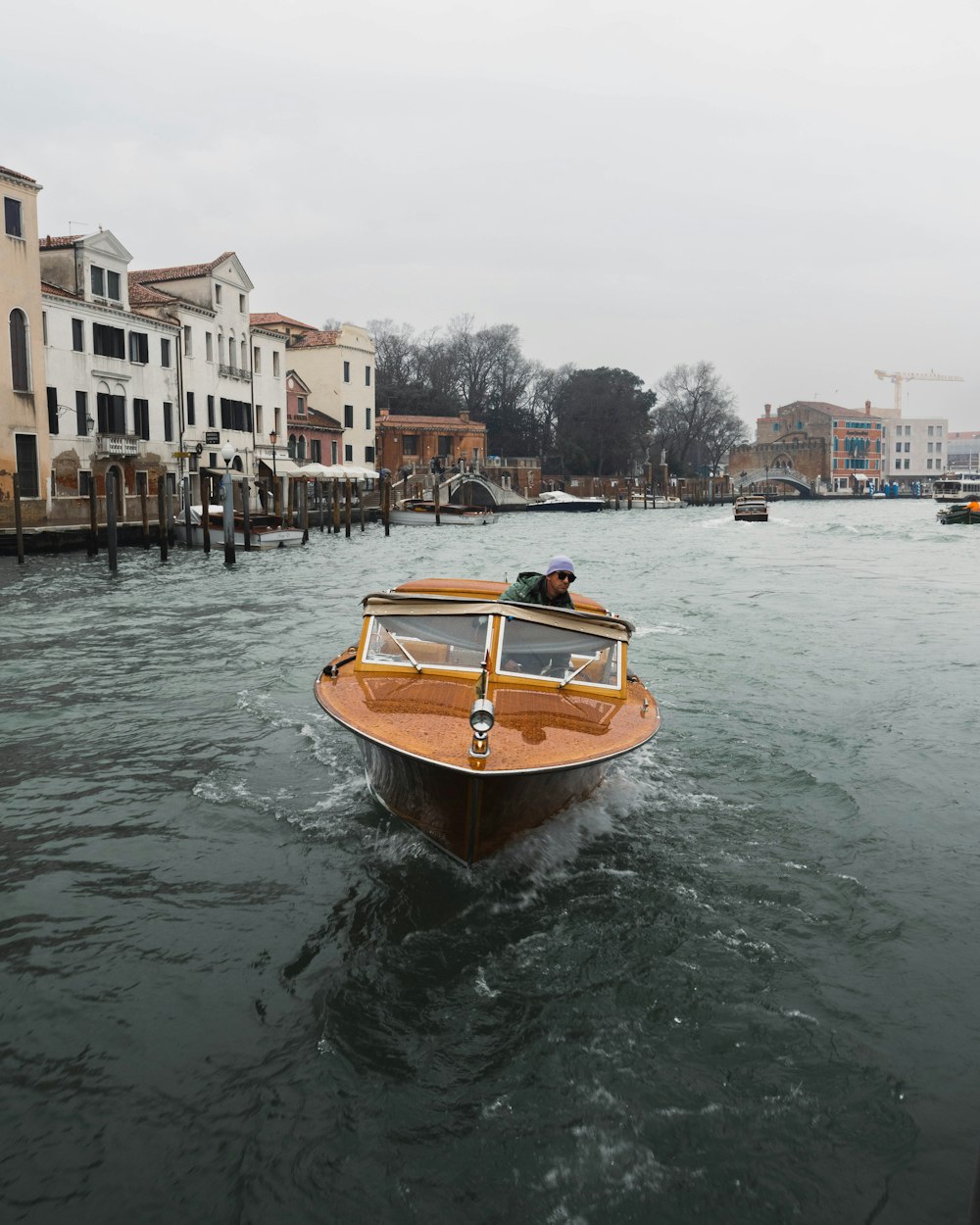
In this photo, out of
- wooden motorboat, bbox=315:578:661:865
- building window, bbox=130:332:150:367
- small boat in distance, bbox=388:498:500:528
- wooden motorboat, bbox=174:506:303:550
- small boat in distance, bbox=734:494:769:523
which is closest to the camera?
wooden motorboat, bbox=315:578:661:865

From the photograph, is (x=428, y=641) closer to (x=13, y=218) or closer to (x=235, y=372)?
(x=13, y=218)

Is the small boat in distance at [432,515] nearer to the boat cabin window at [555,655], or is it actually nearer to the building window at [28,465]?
the building window at [28,465]

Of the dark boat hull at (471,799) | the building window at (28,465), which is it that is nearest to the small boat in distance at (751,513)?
the building window at (28,465)

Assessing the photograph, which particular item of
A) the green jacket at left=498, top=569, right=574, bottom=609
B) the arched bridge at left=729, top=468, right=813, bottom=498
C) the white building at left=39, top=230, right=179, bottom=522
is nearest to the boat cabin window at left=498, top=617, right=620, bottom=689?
the green jacket at left=498, top=569, right=574, bottom=609

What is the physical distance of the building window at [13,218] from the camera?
3083 centimetres

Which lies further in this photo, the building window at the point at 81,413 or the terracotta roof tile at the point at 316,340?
the terracotta roof tile at the point at 316,340

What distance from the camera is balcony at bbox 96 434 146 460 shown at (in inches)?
1459

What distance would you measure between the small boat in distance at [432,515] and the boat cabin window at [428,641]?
4684 cm

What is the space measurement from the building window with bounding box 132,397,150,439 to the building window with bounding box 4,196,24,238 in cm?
915

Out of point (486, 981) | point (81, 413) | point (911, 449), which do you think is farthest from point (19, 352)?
point (911, 449)

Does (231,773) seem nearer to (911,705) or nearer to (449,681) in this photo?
(449,681)

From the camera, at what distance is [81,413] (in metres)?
36.6

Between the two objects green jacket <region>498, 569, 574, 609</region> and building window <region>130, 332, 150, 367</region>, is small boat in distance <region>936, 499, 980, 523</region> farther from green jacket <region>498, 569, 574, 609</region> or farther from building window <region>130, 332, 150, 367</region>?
green jacket <region>498, 569, 574, 609</region>

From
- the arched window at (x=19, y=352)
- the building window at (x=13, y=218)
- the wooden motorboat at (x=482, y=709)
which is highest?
the building window at (x=13, y=218)
